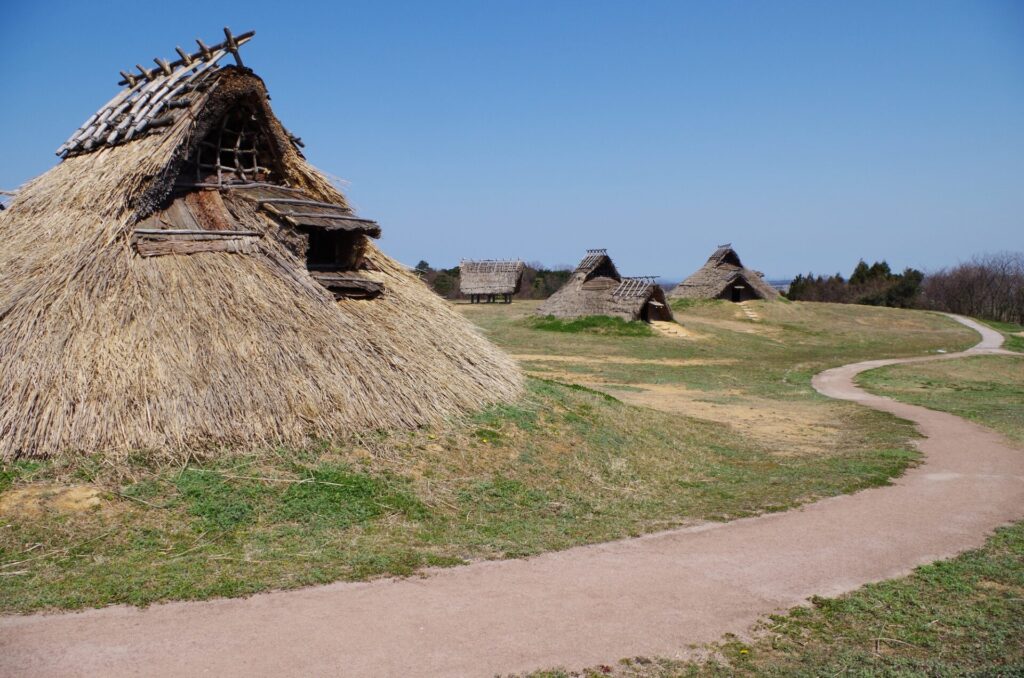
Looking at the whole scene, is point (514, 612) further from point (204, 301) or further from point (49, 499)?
point (204, 301)

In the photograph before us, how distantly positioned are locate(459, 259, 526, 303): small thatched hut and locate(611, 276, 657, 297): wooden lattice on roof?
1708 cm

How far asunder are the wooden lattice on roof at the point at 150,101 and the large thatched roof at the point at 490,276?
43.4 m

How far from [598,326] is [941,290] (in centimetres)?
4545

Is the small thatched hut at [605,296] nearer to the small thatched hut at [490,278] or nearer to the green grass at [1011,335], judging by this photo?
the small thatched hut at [490,278]

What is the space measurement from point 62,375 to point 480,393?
5939 millimetres

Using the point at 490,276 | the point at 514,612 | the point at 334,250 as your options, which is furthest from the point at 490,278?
the point at 514,612

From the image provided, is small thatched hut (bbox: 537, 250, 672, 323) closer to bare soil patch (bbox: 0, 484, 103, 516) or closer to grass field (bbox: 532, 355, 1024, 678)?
grass field (bbox: 532, 355, 1024, 678)

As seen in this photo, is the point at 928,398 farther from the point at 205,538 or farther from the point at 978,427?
the point at 205,538

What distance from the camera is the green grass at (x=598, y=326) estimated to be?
3778 centimetres

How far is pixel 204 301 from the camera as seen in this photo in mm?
9977

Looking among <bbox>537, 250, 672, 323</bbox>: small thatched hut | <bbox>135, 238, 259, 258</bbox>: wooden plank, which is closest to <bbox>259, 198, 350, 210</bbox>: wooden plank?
<bbox>135, 238, 259, 258</bbox>: wooden plank

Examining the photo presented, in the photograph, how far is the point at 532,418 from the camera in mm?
12367

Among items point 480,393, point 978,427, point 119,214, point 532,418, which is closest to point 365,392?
point 480,393

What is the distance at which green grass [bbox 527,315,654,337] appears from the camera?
37.8 m
